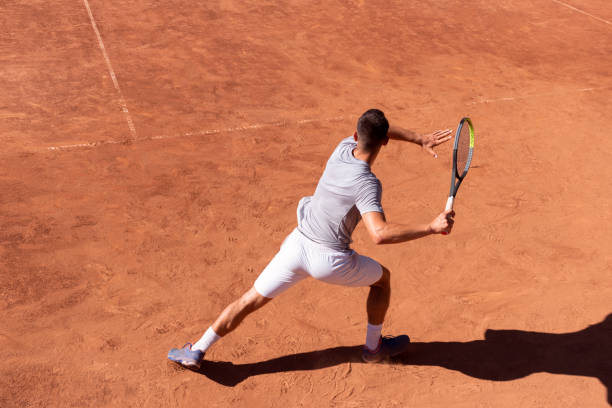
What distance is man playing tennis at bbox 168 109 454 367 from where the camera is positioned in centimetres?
367

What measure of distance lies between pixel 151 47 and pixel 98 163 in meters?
3.74

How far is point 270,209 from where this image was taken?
636cm

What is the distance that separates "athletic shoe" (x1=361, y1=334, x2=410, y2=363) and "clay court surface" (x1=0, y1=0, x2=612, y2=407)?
0.09m

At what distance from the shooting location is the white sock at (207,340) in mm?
4238

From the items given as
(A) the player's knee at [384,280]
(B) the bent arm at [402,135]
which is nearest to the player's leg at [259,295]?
(A) the player's knee at [384,280]

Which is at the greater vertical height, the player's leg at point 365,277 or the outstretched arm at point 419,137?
the outstretched arm at point 419,137

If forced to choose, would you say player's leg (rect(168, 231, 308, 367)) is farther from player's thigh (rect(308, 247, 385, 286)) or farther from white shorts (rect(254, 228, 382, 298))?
player's thigh (rect(308, 247, 385, 286))

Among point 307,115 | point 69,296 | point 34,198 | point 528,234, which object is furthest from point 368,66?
point 69,296

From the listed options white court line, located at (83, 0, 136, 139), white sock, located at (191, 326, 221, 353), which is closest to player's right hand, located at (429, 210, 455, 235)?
white sock, located at (191, 326, 221, 353)

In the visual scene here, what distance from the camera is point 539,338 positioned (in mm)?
4973

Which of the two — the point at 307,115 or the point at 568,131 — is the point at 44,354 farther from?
the point at 568,131

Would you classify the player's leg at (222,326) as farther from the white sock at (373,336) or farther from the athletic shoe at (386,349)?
the athletic shoe at (386,349)

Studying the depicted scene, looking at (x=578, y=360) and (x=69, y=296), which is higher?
(x=578, y=360)

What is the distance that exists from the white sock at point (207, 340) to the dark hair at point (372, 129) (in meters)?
1.70
